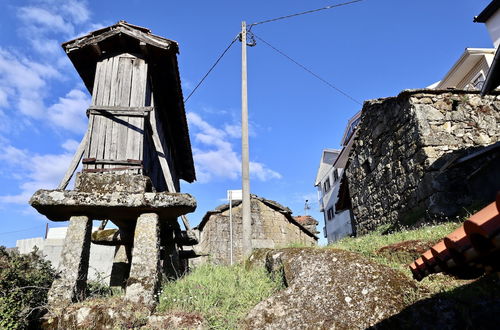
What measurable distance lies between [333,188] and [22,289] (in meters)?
25.6

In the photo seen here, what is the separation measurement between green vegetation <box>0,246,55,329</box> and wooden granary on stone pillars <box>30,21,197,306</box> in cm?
29

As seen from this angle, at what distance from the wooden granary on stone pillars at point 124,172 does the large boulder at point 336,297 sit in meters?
1.55

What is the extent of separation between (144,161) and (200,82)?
4.47 m

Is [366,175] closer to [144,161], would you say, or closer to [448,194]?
[448,194]

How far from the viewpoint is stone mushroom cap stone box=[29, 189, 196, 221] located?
4398mm

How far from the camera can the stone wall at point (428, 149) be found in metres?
7.04

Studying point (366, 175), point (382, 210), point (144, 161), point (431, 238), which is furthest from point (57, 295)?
point (366, 175)

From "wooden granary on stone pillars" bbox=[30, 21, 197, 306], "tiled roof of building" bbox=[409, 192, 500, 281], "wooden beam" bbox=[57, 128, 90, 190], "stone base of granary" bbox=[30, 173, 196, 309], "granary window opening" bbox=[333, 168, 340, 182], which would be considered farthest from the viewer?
"granary window opening" bbox=[333, 168, 340, 182]

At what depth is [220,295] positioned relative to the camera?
4.18 metres

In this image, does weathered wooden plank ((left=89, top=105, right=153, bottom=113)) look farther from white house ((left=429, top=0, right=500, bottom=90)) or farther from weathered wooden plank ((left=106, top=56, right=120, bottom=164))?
white house ((left=429, top=0, right=500, bottom=90))

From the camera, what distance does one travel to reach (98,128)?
555 centimetres

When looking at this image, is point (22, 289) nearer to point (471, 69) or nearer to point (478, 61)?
point (478, 61)

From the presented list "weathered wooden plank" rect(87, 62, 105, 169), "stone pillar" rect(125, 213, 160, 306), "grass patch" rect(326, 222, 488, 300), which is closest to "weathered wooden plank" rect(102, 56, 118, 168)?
"weathered wooden plank" rect(87, 62, 105, 169)

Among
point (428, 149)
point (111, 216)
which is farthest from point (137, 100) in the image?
point (428, 149)
